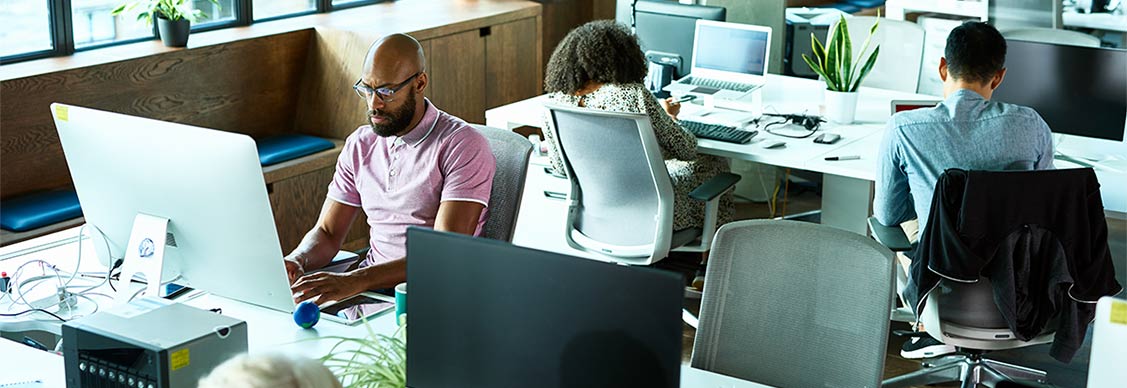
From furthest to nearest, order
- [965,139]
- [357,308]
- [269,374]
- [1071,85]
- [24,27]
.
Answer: [24,27] < [1071,85] < [965,139] < [357,308] < [269,374]

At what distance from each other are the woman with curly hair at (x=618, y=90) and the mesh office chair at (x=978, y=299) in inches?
29.1

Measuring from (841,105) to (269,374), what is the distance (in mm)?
3263

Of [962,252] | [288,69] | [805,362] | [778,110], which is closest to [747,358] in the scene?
[805,362]

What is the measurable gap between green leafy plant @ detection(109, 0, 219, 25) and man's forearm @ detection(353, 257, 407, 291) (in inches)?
96.4

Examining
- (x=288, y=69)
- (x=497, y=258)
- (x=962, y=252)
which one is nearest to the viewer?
(x=497, y=258)

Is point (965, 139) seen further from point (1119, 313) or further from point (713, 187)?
point (1119, 313)

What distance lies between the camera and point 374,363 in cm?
212

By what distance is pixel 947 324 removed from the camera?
129 inches

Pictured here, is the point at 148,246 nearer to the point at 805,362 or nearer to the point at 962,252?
the point at 805,362

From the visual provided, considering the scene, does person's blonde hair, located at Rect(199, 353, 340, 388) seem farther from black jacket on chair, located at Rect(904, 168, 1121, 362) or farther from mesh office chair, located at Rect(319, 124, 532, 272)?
black jacket on chair, located at Rect(904, 168, 1121, 362)

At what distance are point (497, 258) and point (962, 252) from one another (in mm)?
1761

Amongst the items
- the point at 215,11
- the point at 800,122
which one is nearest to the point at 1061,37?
the point at 800,122

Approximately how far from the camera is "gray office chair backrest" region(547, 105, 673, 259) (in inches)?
146

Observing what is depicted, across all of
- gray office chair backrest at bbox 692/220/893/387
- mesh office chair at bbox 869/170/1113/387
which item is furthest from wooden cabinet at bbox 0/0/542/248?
gray office chair backrest at bbox 692/220/893/387
